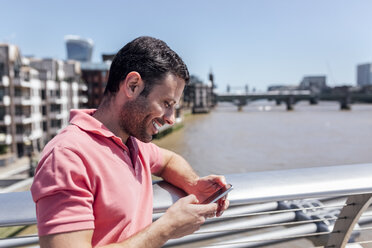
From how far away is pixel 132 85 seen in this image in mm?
836

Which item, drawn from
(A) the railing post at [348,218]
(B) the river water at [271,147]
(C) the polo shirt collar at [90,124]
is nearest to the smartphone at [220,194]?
(C) the polo shirt collar at [90,124]

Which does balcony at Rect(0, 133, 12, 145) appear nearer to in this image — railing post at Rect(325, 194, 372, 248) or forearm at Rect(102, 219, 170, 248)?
railing post at Rect(325, 194, 372, 248)

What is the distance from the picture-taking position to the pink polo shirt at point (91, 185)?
0.64 meters

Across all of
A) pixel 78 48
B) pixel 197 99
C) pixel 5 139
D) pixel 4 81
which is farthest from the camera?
pixel 78 48

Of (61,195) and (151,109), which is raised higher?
(151,109)

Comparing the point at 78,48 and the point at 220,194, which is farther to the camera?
the point at 78,48

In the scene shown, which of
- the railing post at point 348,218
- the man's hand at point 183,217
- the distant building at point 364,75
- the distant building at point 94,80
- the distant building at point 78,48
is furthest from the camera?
the distant building at point 364,75

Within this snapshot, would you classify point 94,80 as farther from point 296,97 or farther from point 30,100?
point 296,97

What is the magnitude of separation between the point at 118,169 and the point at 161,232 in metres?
0.17

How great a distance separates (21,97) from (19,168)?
3.86m

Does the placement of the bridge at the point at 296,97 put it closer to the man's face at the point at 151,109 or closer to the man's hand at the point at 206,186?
the man's hand at the point at 206,186

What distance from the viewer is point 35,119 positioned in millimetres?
19469

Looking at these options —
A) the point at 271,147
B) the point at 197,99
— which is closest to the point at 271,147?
the point at 271,147

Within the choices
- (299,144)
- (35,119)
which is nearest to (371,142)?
(299,144)
